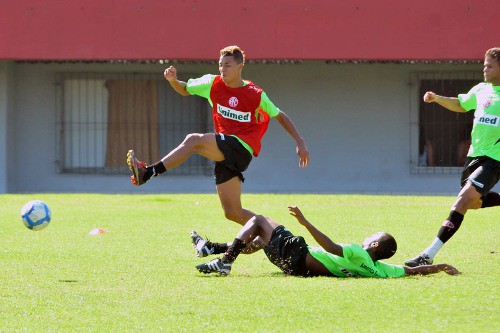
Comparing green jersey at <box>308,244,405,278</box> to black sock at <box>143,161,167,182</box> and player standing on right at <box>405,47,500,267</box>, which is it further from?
black sock at <box>143,161,167,182</box>

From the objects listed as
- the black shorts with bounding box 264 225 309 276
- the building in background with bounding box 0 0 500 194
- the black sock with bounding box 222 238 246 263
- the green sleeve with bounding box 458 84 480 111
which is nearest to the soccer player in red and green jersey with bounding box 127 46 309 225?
the black sock with bounding box 222 238 246 263

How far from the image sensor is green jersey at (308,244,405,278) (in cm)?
912

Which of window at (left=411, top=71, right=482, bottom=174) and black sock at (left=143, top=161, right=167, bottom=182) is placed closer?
black sock at (left=143, top=161, right=167, bottom=182)

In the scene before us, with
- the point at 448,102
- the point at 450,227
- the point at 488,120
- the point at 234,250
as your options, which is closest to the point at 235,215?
the point at 234,250

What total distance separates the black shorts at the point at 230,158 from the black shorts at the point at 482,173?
2163 mm

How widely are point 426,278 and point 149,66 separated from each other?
52.3 ft

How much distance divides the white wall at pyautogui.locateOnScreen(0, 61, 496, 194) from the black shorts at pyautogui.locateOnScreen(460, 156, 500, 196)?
13683 millimetres

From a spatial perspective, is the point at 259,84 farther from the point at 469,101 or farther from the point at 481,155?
the point at 481,155

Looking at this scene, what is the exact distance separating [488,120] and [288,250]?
2.51m

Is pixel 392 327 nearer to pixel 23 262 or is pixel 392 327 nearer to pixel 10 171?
pixel 23 262

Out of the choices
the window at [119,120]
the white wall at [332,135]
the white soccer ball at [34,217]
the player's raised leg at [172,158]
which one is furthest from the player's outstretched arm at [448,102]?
the window at [119,120]

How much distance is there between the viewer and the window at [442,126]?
961 inches

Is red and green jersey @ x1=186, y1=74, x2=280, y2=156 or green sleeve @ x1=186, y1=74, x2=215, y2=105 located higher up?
green sleeve @ x1=186, y1=74, x2=215, y2=105

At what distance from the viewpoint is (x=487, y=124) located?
10.3 metres
